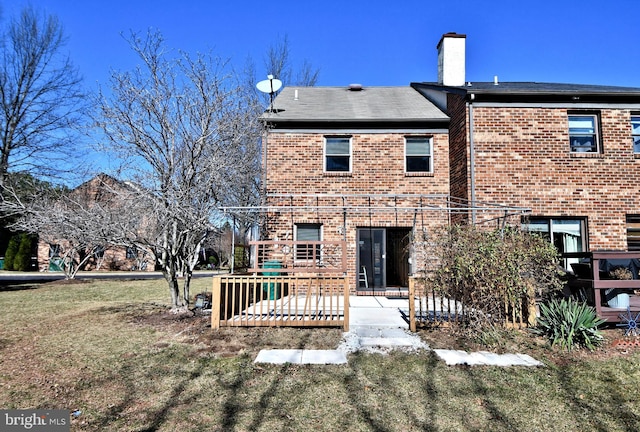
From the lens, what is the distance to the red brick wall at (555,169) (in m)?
10.0

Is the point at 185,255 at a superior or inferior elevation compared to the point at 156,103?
inferior

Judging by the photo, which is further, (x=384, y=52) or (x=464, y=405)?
(x=384, y=52)

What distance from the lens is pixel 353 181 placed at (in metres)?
11.3

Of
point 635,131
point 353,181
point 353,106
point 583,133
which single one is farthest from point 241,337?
point 635,131

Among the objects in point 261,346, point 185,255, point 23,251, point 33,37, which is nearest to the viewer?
point 261,346

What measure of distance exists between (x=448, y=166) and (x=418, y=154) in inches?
39.7

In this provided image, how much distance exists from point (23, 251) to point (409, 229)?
2938 centimetres

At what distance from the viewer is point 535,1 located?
31.7 feet

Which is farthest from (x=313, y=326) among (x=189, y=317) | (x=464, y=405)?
(x=464, y=405)

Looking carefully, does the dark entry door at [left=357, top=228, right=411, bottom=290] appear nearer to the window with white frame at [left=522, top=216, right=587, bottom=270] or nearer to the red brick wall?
the red brick wall

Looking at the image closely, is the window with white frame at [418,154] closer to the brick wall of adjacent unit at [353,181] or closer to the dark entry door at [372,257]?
the brick wall of adjacent unit at [353,181]

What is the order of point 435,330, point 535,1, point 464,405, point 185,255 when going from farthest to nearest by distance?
point 535,1 → point 185,255 → point 435,330 → point 464,405

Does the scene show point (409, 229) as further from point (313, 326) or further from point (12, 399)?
point (12, 399)

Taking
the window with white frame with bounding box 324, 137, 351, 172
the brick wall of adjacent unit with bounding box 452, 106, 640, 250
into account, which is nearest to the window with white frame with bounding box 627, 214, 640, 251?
the brick wall of adjacent unit with bounding box 452, 106, 640, 250
